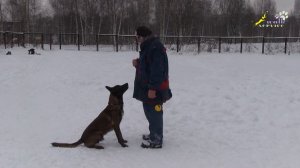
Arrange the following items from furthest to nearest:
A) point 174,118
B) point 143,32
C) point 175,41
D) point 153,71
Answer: point 175,41, point 174,118, point 143,32, point 153,71

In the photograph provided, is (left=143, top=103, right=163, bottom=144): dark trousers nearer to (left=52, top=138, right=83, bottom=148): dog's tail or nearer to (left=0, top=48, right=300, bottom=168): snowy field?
(left=0, top=48, right=300, bottom=168): snowy field

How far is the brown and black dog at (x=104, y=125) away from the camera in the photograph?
224 inches

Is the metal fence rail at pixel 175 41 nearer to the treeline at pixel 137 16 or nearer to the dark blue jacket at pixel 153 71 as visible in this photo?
the treeline at pixel 137 16

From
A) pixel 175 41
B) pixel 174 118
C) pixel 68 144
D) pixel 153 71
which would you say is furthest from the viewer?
pixel 175 41

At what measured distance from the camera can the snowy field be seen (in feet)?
17.9

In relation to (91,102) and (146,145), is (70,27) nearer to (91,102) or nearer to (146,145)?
(91,102)

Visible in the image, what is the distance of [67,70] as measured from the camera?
12.9 meters

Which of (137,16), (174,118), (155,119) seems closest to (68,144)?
(155,119)

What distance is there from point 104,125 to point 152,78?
1.06 metres

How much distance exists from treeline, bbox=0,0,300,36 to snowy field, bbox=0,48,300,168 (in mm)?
26423

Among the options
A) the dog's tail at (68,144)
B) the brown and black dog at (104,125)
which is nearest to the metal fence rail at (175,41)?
the brown and black dog at (104,125)

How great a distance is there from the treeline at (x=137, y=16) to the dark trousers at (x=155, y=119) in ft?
105

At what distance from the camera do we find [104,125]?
5746 millimetres

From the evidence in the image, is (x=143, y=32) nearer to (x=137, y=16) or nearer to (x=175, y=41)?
(x=175, y=41)
